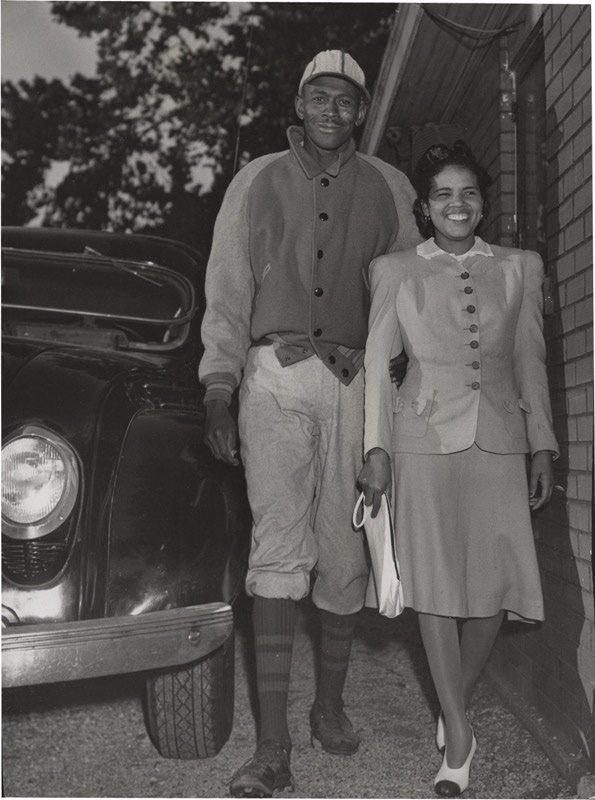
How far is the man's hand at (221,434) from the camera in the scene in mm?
2576

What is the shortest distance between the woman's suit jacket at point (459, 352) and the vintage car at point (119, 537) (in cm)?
59

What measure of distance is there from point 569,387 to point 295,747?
1.50 m

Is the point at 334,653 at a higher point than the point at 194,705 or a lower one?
higher

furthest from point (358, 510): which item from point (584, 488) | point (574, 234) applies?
point (574, 234)

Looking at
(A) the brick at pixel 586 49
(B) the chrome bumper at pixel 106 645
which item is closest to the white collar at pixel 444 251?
(A) the brick at pixel 586 49

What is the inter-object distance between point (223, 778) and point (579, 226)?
2.01 meters

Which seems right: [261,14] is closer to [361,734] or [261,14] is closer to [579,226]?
[579,226]

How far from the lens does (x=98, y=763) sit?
2.69 metres

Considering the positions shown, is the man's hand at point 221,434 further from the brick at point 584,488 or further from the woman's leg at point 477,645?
the brick at point 584,488

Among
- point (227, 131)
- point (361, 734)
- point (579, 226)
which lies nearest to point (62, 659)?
point (361, 734)

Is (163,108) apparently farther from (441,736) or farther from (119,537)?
(441,736)

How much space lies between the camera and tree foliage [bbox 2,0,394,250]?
141 inches

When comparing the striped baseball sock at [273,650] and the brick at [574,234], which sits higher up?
the brick at [574,234]

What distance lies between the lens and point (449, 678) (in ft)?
7.92
